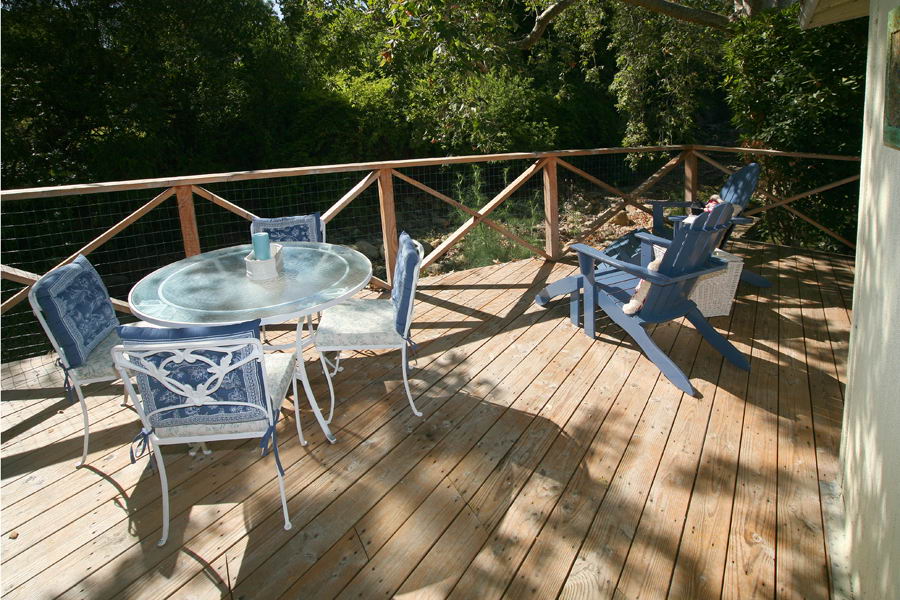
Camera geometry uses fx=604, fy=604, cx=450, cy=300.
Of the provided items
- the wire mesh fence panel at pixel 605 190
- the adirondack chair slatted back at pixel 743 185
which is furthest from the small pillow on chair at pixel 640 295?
the wire mesh fence panel at pixel 605 190

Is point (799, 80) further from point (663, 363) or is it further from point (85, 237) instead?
point (85, 237)

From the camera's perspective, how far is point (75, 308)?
2443mm

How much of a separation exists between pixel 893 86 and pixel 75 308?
2818 millimetres

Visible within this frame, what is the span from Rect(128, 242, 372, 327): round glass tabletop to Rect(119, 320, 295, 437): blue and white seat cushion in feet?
1.08

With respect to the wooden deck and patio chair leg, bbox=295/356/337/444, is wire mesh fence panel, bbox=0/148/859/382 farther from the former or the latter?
patio chair leg, bbox=295/356/337/444

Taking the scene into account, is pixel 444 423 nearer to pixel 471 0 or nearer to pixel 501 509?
pixel 501 509

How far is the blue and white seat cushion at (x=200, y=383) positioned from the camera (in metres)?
1.80

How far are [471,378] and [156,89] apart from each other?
25.0ft

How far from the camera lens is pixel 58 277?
2338 mm

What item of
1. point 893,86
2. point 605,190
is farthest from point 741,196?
point 605,190

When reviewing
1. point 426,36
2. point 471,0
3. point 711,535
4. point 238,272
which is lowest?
point 711,535

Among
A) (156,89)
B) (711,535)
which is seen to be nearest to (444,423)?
(711,535)

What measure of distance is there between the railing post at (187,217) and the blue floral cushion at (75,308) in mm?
1025

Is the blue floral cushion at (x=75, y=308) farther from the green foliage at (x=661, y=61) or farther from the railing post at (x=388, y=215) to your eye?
the green foliage at (x=661, y=61)
